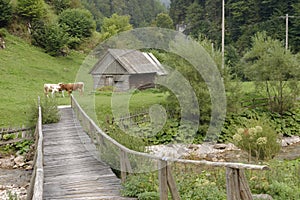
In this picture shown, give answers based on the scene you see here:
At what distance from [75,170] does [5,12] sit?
120 feet

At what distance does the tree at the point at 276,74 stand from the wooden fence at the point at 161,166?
1757cm

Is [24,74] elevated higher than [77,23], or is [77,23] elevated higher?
[77,23]

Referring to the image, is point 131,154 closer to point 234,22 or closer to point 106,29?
point 106,29

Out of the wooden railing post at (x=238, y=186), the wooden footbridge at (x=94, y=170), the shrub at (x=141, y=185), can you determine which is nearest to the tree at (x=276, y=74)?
the wooden footbridge at (x=94, y=170)

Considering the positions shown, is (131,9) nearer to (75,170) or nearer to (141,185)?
(75,170)

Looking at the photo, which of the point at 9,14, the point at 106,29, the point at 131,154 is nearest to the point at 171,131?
the point at 131,154

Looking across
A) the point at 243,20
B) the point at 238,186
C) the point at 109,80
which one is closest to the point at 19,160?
the point at 238,186

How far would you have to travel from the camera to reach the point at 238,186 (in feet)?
16.4

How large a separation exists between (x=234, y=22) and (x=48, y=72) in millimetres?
36787

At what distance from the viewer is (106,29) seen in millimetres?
54406

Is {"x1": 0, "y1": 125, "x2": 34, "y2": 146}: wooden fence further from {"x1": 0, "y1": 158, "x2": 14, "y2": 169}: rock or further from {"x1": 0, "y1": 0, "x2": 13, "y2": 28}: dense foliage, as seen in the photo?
{"x1": 0, "y1": 0, "x2": 13, "y2": 28}: dense foliage

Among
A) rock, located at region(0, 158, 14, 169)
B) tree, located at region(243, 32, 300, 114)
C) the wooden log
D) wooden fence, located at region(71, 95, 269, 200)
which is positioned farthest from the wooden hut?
the wooden log

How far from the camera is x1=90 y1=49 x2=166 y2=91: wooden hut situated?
→ 30.4 meters

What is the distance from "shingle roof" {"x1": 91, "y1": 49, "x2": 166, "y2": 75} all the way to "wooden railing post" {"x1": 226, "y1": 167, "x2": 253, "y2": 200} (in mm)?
24179
